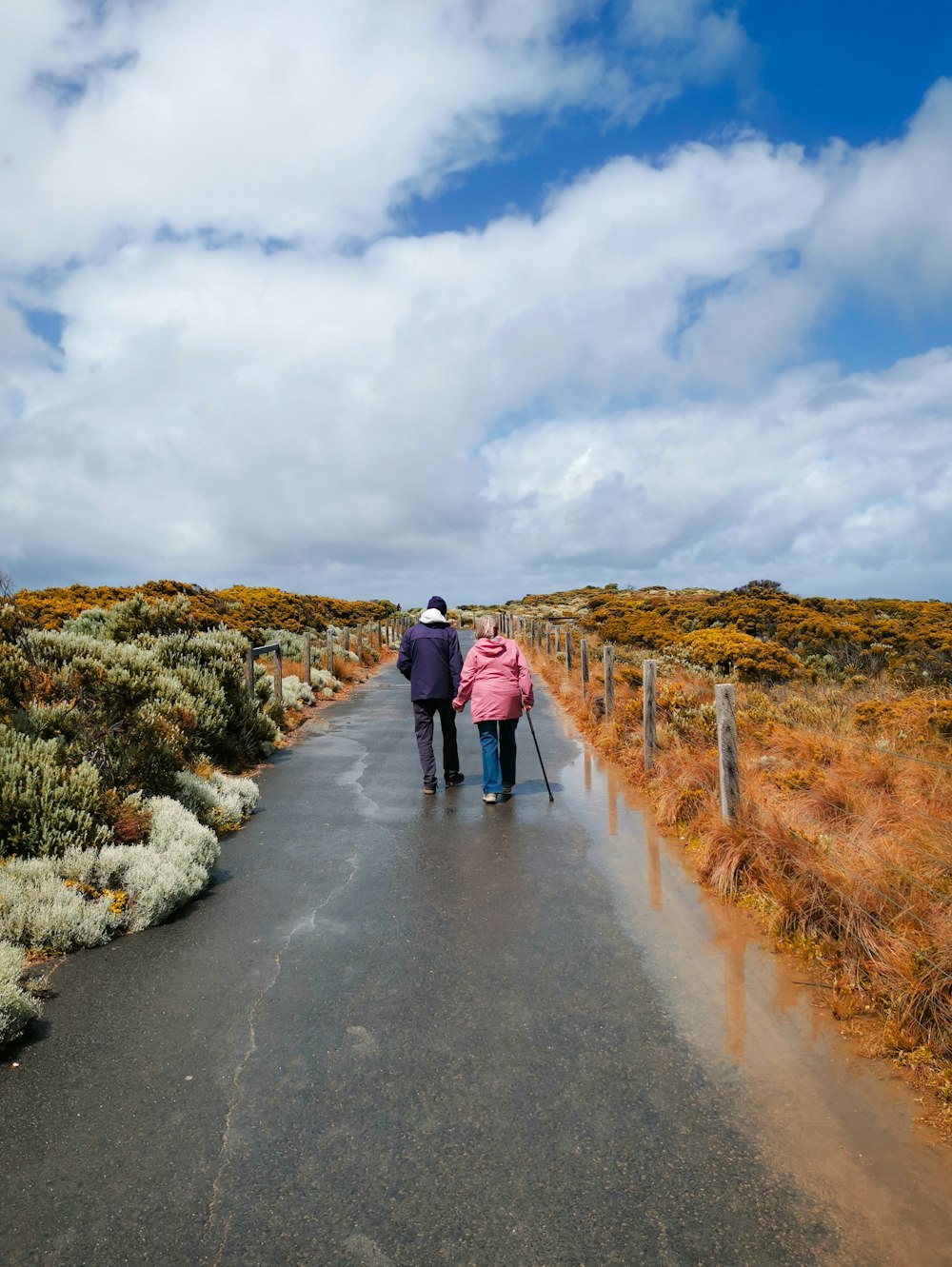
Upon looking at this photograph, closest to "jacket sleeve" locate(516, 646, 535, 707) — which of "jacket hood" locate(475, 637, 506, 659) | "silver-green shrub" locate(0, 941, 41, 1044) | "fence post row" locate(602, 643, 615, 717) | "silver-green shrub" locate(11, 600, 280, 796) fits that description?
"jacket hood" locate(475, 637, 506, 659)

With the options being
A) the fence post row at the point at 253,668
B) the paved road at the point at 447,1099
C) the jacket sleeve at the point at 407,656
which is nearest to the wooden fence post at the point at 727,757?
the paved road at the point at 447,1099

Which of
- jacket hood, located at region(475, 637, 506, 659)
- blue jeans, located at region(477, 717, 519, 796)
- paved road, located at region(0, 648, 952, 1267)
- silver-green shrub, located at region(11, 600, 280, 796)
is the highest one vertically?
jacket hood, located at region(475, 637, 506, 659)

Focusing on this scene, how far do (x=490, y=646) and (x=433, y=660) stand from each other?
0.84m

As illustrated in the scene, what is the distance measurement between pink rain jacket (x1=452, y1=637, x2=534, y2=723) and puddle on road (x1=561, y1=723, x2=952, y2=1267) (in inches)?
115

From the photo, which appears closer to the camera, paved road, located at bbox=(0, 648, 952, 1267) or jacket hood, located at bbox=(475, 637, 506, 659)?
paved road, located at bbox=(0, 648, 952, 1267)

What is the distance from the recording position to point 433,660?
9.53 m

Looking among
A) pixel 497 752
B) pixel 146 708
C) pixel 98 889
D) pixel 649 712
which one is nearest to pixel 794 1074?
pixel 98 889

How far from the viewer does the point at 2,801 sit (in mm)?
5879

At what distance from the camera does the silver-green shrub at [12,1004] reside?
385 cm

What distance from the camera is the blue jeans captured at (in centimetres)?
874

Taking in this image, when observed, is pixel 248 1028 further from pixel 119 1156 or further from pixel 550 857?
pixel 550 857

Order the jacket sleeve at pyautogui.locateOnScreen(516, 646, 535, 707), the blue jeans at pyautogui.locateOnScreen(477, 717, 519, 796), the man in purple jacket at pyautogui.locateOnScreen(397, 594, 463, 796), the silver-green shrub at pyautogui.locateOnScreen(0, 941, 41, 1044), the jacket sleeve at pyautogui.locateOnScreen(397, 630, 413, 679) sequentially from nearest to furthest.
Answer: the silver-green shrub at pyautogui.locateOnScreen(0, 941, 41, 1044)
the blue jeans at pyautogui.locateOnScreen(477, 717, 519, 796)
the jacket sleeve at pyautogui.locateOnScreen(516, 646, 535, 707)
the man in purple jacket at pyautogui.locateOnScreen(397, 594, 463, 796)
the jacket sleeve at pyautogui.locateOnScreen(397, 630, 413, 679)

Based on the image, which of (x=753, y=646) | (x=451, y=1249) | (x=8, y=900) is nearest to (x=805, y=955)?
(x=451, y=1249)

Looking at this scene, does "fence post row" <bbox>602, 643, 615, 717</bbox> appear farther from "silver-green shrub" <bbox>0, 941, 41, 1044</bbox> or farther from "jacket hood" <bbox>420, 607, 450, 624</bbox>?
"silver-green shrub" <bbox>0, 941, 41, 1044</bbox>
